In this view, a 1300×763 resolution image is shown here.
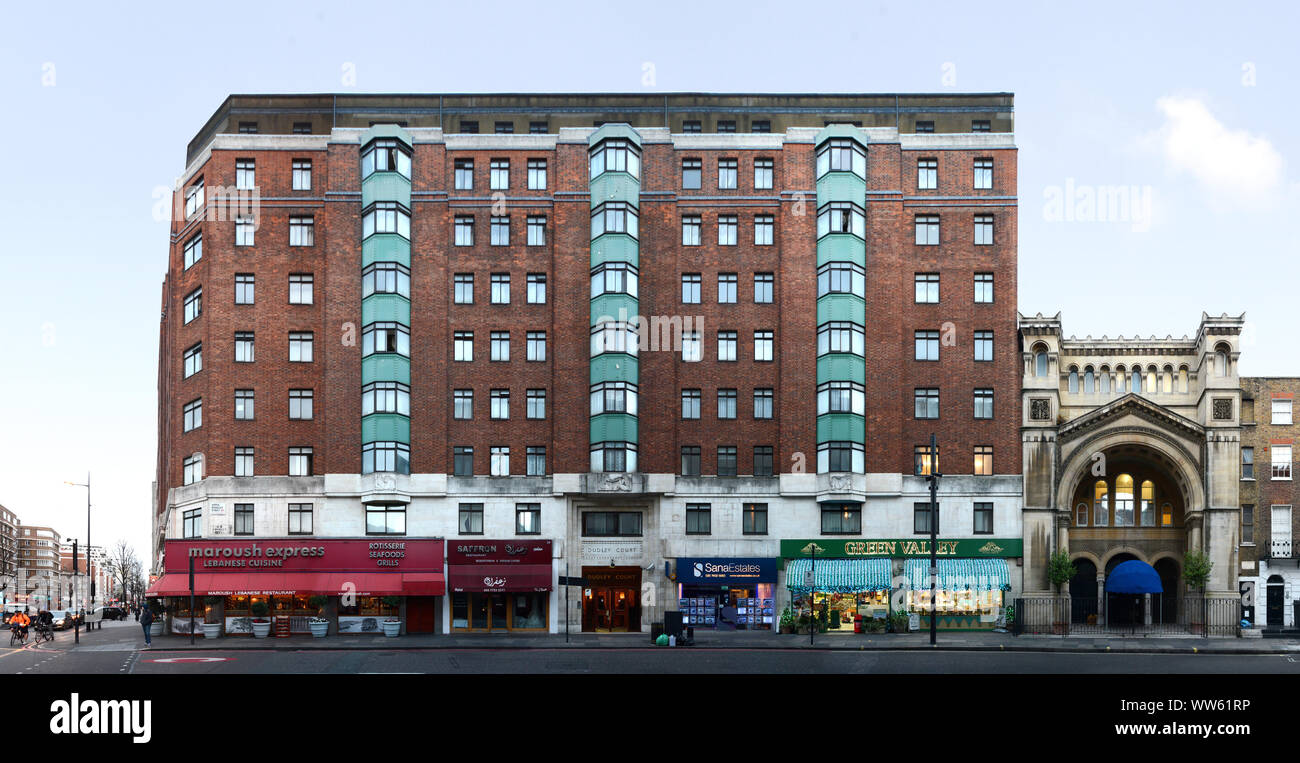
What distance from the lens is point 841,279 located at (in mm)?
54812

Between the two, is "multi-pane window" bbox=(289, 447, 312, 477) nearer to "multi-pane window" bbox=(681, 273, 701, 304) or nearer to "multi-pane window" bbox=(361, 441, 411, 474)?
"multi-pane window" bbox=(361, 441, 411, 474)

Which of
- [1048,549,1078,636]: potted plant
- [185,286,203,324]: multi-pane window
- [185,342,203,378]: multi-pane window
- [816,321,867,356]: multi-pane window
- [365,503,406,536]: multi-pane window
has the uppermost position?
[185,286,203,324]: multi-pane window

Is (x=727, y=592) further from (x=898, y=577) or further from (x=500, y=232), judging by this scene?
(x=500, y=232)

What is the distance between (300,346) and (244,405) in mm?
3948

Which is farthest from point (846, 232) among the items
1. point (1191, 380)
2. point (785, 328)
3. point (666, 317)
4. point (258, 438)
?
point (258, 438)

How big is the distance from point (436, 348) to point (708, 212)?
1501 centimetres

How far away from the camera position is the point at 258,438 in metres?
54.8

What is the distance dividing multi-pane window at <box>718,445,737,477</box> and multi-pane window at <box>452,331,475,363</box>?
Result: 13.2 meters

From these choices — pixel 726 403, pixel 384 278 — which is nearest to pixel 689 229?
pixel 726 403

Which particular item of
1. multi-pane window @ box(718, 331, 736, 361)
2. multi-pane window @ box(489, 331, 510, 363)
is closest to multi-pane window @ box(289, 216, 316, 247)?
multi-pane window @ box(489, 331, 510, 363)

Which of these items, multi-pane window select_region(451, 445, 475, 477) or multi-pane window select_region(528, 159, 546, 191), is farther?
multi-pane window select_region(528, 159, 546, 191)

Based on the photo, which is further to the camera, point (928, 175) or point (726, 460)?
point (928, 175)

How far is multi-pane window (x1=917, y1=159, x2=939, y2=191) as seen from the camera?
184 ft
